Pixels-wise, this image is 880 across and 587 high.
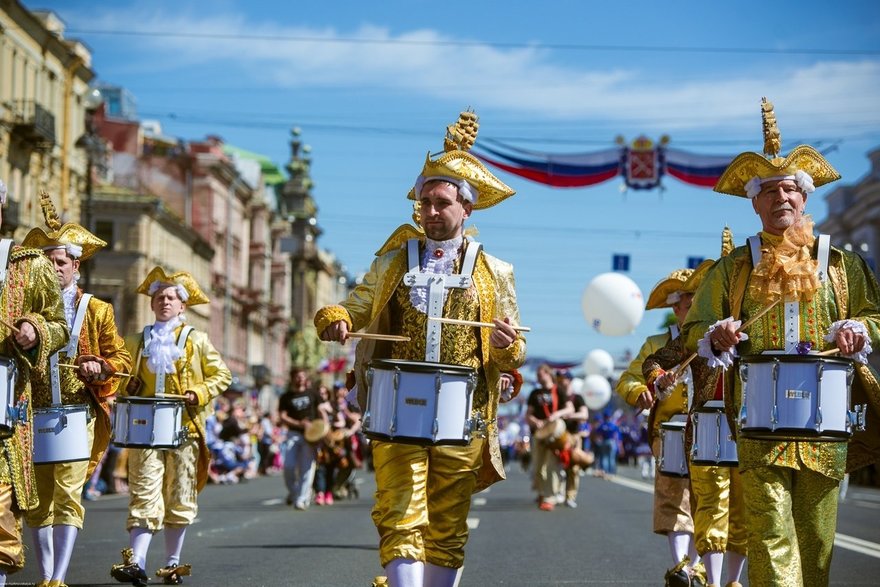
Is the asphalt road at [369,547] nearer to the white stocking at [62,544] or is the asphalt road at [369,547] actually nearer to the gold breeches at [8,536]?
the white stocking at [62,544]

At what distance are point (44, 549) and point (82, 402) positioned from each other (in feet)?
3.14

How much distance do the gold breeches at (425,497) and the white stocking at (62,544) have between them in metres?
3.10

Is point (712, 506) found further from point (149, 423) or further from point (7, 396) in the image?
point (7, 396)

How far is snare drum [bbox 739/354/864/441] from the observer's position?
24.3ft

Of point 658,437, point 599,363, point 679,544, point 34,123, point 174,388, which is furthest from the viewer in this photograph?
point 34,123

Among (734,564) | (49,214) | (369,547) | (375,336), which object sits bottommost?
(369,547)

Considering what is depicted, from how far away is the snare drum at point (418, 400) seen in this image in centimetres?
785

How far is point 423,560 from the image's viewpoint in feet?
25.6

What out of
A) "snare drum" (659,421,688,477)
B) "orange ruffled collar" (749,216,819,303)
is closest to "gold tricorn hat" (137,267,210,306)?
"snare drum" (659,421,688,477)

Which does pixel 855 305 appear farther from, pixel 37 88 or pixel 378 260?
pixel 37 88

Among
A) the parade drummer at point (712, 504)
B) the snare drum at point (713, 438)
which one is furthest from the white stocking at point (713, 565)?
the snare drum at point (713, 438)

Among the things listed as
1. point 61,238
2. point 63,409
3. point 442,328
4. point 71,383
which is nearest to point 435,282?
point 442,328

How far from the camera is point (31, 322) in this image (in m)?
7.95

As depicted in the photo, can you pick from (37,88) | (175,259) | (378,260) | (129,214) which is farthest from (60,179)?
(378,260)
